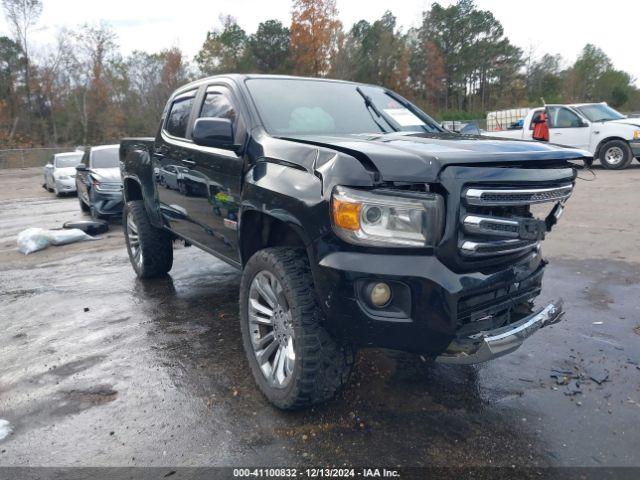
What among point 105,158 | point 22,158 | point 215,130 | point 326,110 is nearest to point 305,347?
point 215,130

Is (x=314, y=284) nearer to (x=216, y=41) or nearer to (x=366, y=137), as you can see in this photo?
(x=366, y=137)

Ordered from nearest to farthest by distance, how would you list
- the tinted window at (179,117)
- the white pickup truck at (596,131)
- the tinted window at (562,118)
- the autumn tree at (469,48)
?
the tinted window at (179,117)
the white pickup truck at (596,131)
the tinted window at (562,118)
the autumn tree at (469,48)

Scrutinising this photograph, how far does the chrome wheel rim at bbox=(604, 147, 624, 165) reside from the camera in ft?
49.4

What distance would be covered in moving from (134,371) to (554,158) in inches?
119

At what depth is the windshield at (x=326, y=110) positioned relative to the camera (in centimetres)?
376

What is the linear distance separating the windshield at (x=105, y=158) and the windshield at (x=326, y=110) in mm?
8260

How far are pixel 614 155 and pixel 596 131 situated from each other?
87cm

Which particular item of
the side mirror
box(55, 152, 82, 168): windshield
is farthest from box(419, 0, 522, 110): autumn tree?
the side mirror

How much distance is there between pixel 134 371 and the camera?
147 inches

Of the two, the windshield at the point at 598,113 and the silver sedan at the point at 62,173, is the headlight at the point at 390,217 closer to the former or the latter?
the windshield at the point at 598,113

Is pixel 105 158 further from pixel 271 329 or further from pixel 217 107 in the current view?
pixel 271 329

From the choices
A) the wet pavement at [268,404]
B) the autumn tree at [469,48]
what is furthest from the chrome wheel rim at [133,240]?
the autumn tree at [469,48]

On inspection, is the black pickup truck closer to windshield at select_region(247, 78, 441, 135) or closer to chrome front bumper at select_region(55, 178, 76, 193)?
windshield at select_region(247, 78, 441, 135)

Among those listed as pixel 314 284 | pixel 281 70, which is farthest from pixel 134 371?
pixel 281 70
